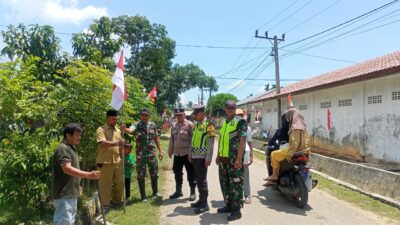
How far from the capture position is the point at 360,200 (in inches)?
287

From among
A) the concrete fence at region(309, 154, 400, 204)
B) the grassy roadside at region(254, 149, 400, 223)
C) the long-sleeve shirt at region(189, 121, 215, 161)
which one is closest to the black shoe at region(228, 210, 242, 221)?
the long-sleeve shirt at region(189, 121, 215, 161)

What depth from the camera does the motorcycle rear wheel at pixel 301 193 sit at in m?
6.37

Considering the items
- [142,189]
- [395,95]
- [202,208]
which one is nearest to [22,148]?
[142,189]

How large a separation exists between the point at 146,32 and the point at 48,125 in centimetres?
2033

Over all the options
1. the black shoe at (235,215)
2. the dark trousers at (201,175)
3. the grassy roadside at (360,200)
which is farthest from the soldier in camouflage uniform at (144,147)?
the grassy roadside at (360,200)

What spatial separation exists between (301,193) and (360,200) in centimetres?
171

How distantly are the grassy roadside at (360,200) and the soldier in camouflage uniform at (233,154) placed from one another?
8.44 feet

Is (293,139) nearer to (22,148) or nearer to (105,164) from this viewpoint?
(105,164)

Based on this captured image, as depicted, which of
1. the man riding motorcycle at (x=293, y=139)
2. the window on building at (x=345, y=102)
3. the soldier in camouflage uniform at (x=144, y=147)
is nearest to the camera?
the man riding motorcycle at (x=293, y=139)

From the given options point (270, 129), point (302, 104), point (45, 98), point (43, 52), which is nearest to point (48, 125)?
point (45, 98)

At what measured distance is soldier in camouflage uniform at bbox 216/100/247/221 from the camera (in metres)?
5.65

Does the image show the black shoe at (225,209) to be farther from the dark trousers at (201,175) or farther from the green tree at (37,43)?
the green tree at (37,43)

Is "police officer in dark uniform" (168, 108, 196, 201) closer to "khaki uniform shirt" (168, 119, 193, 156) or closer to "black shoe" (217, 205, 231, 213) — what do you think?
"khaki uniform shirt" (168, 119, 193, 156)

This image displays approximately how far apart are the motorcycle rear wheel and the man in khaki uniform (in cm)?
306
